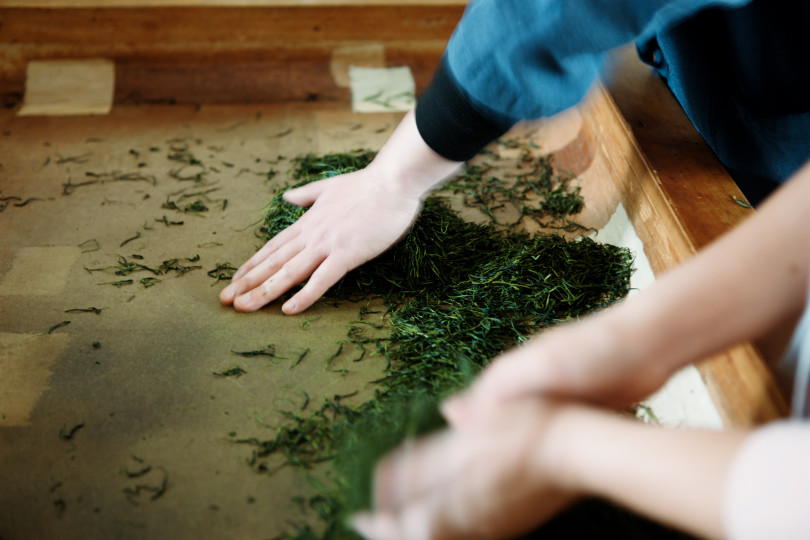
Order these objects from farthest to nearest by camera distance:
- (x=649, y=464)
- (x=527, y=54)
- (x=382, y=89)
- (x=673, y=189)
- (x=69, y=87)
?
1. (x=382, y=89)
2. (x=69, y=87)
3. (x=673, y=189)
4. (x=527, y=54)
5. (x=649, y=464)

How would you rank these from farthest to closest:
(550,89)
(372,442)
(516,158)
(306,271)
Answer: (516,158) < (306,271) < (550,89) < (372,442)

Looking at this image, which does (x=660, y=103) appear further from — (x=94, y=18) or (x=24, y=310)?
(x=94, y=18)

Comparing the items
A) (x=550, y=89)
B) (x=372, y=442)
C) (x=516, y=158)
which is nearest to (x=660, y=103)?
(x=516, y=158)

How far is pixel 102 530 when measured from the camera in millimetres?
743

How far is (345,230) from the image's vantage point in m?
1.03

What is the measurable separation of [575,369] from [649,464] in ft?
0.36

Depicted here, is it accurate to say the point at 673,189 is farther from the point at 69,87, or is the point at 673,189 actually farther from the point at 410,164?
the point at 69,87

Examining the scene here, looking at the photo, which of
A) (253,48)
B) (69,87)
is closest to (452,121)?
(253,48)

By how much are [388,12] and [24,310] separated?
3.52ft

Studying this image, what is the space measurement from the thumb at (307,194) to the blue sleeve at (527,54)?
0.83 feet

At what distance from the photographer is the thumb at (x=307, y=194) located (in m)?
1.14

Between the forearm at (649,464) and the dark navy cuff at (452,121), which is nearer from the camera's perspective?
the forearm at (649,464)

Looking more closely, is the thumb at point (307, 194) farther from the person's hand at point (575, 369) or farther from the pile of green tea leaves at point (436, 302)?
the person's hand at point (575, 369)

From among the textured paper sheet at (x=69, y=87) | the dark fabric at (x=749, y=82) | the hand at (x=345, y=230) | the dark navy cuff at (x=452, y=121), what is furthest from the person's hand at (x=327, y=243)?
the textured paper sheet at (x=69, y=87)
